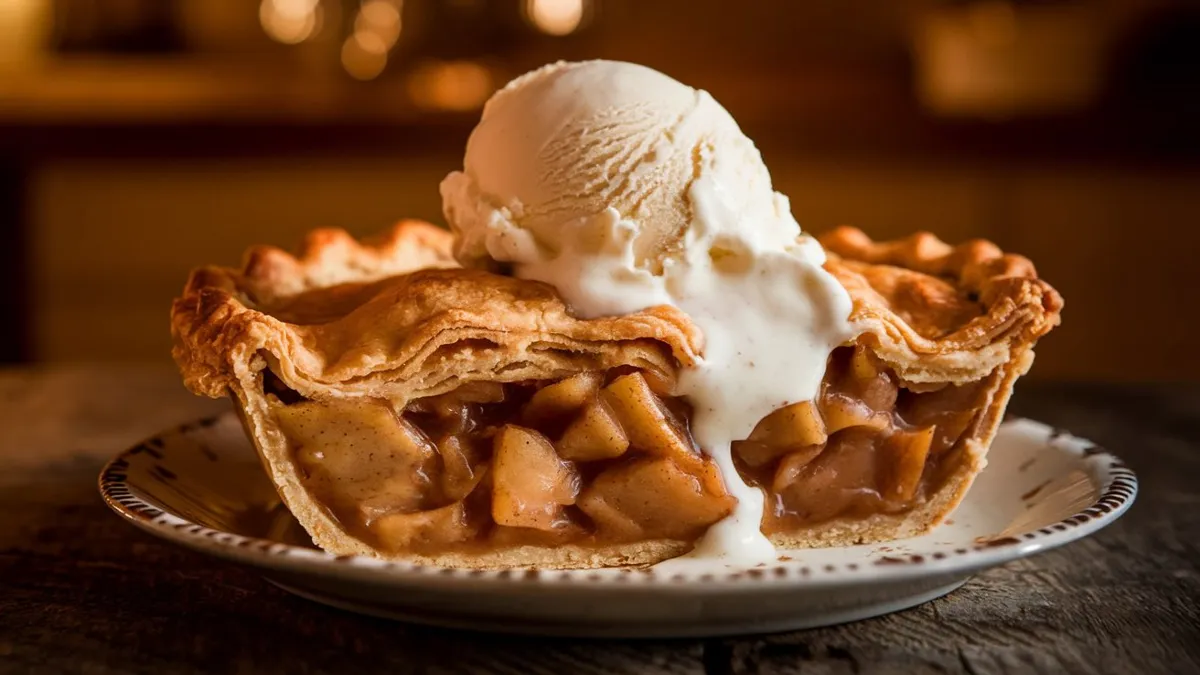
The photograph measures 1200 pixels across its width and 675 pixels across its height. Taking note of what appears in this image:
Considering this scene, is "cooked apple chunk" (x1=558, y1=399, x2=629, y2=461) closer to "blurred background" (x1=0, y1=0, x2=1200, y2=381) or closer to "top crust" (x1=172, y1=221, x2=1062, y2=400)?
"top crust" (x1=172, y1=221, x2=1062, y2=400)

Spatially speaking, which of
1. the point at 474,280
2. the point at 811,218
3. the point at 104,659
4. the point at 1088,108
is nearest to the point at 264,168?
the point at 811,218

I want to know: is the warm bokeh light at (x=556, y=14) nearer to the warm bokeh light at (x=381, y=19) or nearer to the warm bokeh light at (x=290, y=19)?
the warm bokeh light at (x=381, y=19)

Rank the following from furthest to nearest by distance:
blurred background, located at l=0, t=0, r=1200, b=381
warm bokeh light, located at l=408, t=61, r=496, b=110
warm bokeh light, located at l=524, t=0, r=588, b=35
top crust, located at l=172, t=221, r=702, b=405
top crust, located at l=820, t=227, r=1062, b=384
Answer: warm bokeh light, located at l=524, t=0, r=588, b=35 → warm bokeh light, located at l=408, t=61, r=496, b=110 → blurred background, located at l=0, t=0, r=1200, b=381 → top crust, located at l=820, t=227, r=1062, b=384 → top crust, located at l=172, t=221, r=702, b=405

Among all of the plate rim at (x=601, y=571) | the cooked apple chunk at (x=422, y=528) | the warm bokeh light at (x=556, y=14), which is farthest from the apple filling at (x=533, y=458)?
the warm bokeh light at (x=556, y=14)

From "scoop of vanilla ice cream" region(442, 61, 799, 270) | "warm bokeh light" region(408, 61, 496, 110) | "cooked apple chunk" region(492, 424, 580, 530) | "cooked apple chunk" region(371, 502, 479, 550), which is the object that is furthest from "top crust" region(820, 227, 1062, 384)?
"warm bokeh light" region(408, 61, 496, 110)

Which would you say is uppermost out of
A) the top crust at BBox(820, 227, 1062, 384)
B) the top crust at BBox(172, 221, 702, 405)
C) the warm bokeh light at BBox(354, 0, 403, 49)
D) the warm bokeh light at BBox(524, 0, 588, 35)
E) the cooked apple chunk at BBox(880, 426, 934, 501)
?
the top crust at BBox(820, 227, 1062, 384)

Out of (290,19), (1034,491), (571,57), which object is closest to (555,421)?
(1034,491)
